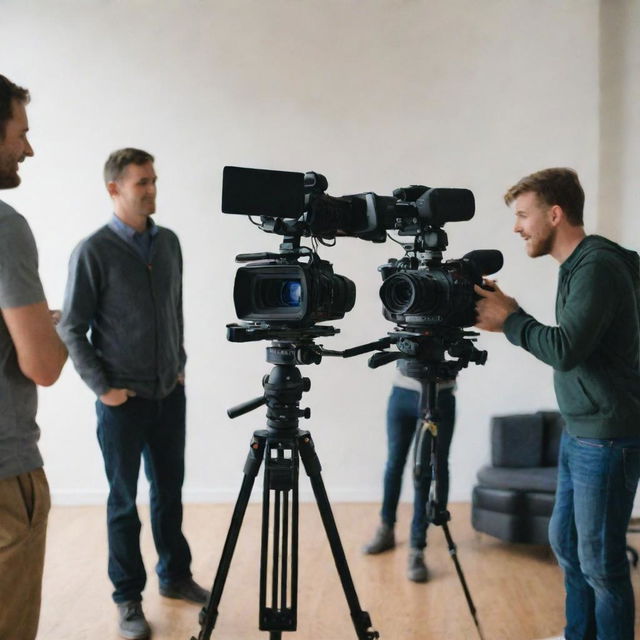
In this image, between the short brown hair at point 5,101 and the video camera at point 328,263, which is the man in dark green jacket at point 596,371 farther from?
the short brown hair at point 5,101

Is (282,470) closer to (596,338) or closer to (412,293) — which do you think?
(412,293)

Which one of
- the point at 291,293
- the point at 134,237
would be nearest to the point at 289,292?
the point at 291,293

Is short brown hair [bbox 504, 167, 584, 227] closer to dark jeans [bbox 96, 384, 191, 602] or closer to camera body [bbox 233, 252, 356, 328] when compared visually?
camera body [bbox 233, 252, 356, 328]

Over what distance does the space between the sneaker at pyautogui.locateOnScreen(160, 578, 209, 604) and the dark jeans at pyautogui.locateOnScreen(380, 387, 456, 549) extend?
927mm

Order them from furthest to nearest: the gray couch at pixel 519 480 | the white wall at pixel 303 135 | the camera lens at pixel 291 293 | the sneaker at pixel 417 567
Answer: the white wall at pixel 303 135 < the gray couch at pixel 519 480 < the sneaker at pixel 417 567 < the camera lens at pixel 291 293

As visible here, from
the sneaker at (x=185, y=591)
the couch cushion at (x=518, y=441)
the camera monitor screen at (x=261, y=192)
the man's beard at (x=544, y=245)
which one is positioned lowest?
the sneaker at (x=185, y=591)

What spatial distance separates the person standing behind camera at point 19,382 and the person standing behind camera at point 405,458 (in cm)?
170

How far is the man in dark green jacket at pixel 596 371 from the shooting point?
70.2 inches

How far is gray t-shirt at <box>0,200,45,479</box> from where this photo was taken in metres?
1.39

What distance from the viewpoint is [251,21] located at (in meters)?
3.88

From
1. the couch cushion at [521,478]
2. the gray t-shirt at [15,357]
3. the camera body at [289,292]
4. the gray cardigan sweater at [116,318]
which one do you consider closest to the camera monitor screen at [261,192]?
the camera body at [289,292]

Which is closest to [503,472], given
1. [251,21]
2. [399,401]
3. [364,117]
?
[399,401]

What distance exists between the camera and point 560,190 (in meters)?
1.92

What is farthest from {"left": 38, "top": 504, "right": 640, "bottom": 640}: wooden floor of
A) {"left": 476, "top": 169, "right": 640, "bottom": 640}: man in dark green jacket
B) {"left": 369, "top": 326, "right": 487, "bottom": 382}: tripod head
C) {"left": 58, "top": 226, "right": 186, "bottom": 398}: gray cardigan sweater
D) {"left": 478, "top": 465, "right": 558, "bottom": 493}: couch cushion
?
{"left": 369, "top": 326, "right": 487, "bottom": 382}: tripod head
